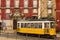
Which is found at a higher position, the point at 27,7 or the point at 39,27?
the point at 27,7

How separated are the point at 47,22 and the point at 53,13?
1041 inches

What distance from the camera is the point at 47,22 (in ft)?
139

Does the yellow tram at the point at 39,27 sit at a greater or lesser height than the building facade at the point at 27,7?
lesser

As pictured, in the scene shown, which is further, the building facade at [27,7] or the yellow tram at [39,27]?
the building facade at [27,7]

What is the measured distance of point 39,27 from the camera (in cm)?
4350

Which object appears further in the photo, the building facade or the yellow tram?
the building facade

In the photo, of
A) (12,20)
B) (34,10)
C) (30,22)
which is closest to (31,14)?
(34,10)

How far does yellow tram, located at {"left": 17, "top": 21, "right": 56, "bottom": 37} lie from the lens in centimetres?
4225

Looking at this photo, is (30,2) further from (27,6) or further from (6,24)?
(6,24)

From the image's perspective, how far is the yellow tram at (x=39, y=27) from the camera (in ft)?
139

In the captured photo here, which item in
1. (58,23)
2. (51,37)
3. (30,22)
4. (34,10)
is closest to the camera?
(51,37)

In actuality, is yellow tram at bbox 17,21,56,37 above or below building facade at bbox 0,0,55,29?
below

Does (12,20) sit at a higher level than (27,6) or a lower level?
lower

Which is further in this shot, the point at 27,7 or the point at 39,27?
the point at 27,7
